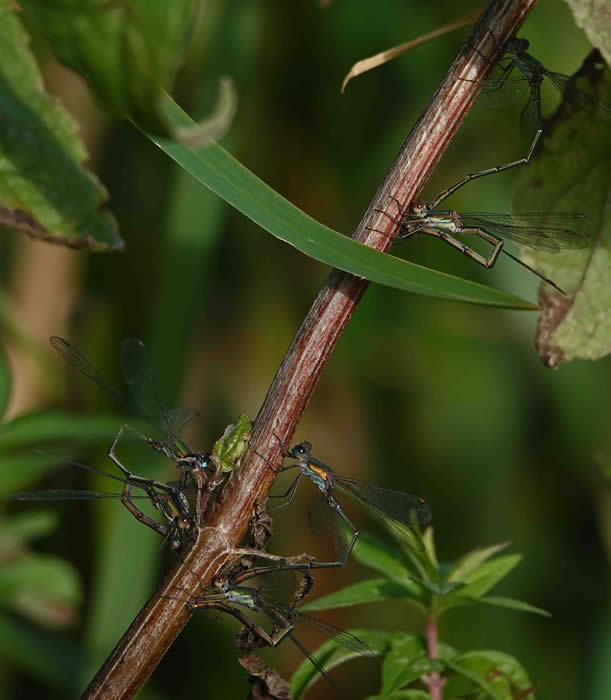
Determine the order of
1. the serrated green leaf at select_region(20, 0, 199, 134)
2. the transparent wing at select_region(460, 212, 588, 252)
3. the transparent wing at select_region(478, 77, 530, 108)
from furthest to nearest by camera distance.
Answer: the transparent wing at select_region(478, 77, 530, 108), the transparent wing at select_region(460, 212, 588, 252), the serrated green leaf at select_region(20, 0, 199, 134)

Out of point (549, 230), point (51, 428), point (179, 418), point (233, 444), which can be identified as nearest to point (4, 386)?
point (51, 428)

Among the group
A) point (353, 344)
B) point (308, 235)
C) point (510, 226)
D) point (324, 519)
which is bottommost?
point (324, 519)

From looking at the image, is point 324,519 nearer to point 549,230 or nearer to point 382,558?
point 382,558

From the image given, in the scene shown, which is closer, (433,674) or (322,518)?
(433,674)

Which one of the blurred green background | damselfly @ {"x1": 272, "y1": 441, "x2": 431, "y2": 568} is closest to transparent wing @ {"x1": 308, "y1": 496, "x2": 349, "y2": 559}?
damselfly @ {"x1": 272, "y1": 441, "x2": 431, "y2": 568}

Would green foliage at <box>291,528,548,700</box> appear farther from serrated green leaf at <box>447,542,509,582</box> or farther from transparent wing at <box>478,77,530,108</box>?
transparent wing at <box>478,77,530,108</box>

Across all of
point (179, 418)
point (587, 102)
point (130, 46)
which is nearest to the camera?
point (130, 46)
